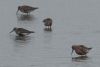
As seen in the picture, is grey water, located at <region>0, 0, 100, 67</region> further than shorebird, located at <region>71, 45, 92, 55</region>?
No

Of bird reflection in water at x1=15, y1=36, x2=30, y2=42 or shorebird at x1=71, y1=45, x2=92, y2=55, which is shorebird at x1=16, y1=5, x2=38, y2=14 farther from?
shorebird at x1=71, y1=45, x2=92, y2=55

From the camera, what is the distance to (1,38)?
15617 millimetres

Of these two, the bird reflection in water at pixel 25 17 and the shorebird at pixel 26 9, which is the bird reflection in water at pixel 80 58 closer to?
the bird reflection in water at pixel 25 17

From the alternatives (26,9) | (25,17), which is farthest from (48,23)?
(26,9)

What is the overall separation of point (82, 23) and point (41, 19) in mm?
1424

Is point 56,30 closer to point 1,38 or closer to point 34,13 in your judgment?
point 1,38

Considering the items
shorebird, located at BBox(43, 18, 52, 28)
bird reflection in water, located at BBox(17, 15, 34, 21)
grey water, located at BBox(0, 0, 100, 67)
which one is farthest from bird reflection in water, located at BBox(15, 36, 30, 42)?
bird reflection in water, located at BBox(17, 15, 34, 21)

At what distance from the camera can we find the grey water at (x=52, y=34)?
43.1ft

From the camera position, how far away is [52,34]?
53.3ft

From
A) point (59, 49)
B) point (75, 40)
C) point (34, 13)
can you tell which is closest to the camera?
point (59, 49)

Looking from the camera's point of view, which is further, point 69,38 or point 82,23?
point 82,23

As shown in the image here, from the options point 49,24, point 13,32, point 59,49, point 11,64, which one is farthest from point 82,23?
point 11,64

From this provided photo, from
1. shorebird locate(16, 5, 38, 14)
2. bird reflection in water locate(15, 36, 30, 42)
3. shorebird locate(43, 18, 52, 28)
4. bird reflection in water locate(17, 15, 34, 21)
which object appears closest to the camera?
bird reflection in water locate(15, 36, 30, 42)

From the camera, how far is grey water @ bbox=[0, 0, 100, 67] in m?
13.1
